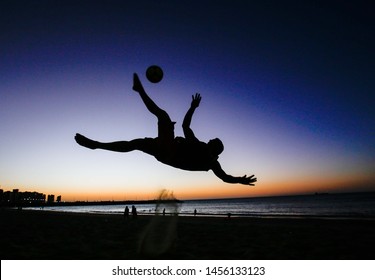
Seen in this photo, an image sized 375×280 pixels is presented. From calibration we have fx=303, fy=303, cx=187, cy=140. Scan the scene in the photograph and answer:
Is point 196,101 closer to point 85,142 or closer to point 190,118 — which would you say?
point 190,118

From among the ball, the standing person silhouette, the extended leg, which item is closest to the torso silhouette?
the standing person silhouette

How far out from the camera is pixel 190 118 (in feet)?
18.0

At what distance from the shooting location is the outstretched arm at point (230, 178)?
6425 millimetres

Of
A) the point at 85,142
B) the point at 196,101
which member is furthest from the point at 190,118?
the point at 85,142

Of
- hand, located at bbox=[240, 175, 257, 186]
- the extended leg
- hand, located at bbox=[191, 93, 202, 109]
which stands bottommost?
hand, located at bbox=[240, 175, 257, 186]

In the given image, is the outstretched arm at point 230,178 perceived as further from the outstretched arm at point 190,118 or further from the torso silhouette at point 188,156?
the outstretched arm at point 190,118

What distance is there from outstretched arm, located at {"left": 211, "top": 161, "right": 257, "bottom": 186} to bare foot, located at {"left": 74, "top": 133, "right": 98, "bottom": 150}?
95.1 inches

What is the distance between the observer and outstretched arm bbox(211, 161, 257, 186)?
6.43 meters

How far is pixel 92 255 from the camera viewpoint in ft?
32.8

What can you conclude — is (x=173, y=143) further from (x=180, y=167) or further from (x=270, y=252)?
(x=270, y=252)

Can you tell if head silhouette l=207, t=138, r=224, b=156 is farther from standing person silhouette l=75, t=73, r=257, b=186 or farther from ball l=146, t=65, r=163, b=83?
ball l=146, t=65, r=163, b=83

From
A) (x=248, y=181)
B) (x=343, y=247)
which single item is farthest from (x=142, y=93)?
(x=343, y=247)

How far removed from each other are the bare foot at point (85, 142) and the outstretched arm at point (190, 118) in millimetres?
1683
